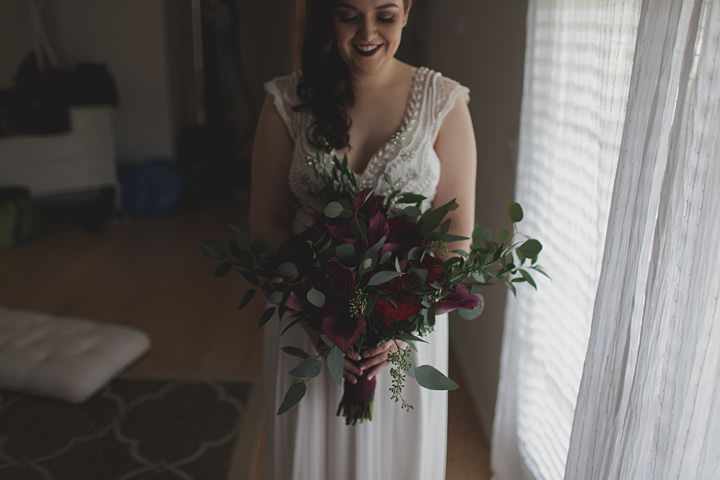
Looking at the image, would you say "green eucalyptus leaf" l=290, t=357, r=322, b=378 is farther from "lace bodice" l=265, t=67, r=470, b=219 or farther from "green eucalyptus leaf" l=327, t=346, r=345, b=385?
"lace bodice" l=265, t=67, r=470, b=219

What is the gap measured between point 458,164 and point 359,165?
212 millimetres

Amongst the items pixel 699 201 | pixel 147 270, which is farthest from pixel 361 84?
pixel 147 270

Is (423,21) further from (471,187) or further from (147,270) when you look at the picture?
(471,187)

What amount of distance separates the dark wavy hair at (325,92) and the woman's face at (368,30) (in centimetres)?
6

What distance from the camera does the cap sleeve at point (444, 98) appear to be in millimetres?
1362

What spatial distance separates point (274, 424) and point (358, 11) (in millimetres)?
916

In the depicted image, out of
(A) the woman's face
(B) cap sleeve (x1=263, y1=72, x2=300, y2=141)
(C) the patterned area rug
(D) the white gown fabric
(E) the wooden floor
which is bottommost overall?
(C) the patterned area rug

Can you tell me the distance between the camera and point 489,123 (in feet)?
8.06

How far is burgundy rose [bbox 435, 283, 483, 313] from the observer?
1155 millimetres

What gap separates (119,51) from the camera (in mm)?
5078

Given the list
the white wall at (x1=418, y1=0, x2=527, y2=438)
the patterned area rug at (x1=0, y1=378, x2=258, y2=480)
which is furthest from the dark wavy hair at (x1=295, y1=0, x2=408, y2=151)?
the patterned area rug at (x1=0, y1=378, x2=258, y2=480)

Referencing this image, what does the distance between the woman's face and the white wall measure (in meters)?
0.85

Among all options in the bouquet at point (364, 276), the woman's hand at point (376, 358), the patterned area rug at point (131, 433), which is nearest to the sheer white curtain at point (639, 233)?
the bouquet at point (364, 276)

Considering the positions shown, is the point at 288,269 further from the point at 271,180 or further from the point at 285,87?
the point at 285,87
